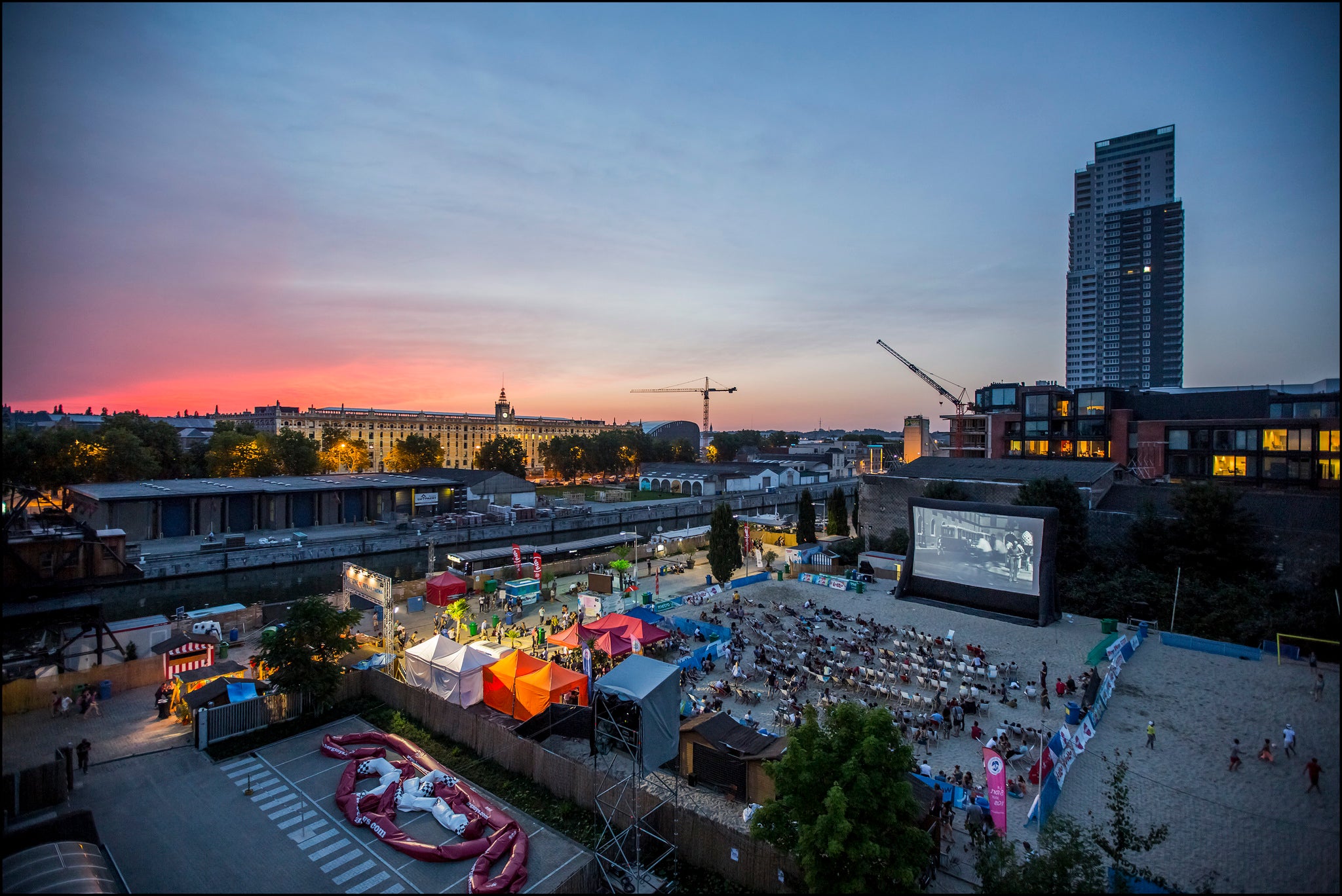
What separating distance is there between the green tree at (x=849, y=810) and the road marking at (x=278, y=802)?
29.7 ft

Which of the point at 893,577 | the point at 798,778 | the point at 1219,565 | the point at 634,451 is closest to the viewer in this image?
the point at 798,778

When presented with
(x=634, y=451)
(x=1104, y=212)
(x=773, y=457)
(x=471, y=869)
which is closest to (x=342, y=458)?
(x=634, y=451)

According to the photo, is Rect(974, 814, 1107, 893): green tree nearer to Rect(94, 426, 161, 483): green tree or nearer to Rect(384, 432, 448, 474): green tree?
Rect(94, 426, 161, 483): green tree

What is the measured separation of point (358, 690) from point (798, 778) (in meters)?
13.4

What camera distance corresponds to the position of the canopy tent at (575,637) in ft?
64.0

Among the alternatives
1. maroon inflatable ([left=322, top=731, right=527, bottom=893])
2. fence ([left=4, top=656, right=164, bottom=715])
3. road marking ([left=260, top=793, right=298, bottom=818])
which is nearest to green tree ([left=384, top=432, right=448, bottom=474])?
fence ([left=4, top=656, right=164, bottom=715])

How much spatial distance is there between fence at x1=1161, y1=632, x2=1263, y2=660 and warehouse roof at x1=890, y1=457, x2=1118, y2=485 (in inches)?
475

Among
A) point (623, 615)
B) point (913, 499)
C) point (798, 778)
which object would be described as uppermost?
point (913, 499)

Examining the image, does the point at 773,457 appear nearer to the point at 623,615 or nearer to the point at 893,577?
the point at 893,577

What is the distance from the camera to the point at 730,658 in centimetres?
2130

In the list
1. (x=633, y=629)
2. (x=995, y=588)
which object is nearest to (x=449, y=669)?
(x=633, y=629)

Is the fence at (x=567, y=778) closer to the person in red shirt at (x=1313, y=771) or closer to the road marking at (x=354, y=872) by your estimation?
the road marking at (x=354, y=872)

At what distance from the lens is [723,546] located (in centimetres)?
3189

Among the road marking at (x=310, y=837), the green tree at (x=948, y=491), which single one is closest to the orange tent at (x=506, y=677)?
the road marking at (x=310, y=837)
